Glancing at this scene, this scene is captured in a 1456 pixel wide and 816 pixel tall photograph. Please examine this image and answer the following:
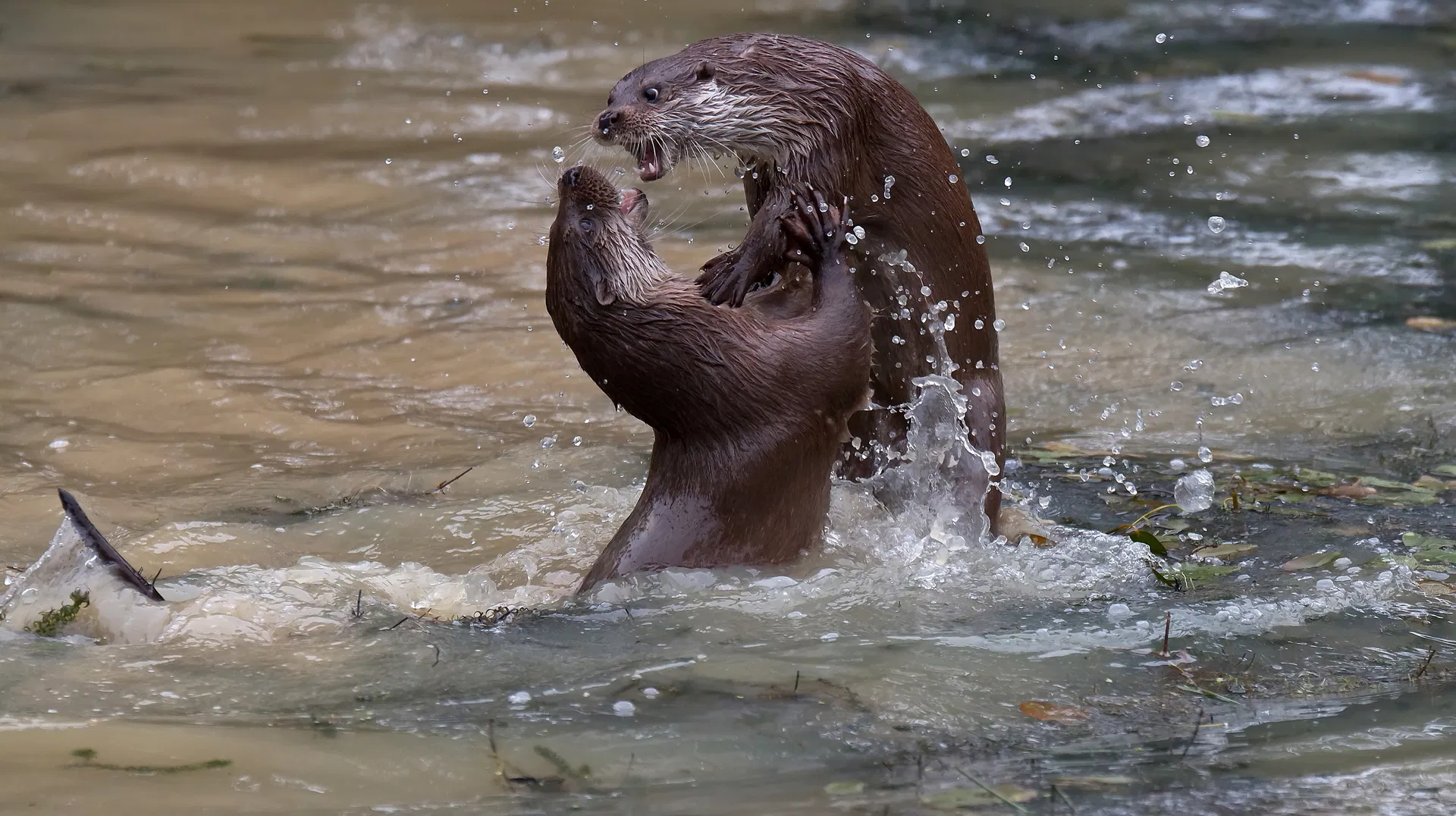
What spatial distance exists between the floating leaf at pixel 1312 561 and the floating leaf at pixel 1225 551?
0.14 meters

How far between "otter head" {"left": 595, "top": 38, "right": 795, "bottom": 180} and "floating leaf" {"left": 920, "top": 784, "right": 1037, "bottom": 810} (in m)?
1.94

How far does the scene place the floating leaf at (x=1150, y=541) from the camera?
12.2ft

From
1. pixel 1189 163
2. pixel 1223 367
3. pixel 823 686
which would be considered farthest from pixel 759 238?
pixel 1189 163

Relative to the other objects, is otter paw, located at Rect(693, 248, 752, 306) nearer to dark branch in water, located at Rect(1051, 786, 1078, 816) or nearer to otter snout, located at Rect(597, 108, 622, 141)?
otter snout, located at Rect(597, 108, 622, 141)

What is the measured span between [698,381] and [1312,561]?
4.85ft

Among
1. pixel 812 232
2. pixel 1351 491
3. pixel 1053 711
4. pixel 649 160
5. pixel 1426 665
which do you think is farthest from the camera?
pixel 1351 491

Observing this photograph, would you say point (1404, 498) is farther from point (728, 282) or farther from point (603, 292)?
point (603, 292)

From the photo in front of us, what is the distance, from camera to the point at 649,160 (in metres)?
3.98

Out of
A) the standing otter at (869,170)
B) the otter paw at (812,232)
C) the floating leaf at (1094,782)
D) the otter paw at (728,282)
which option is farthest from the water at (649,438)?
the otter paw at (728,282)

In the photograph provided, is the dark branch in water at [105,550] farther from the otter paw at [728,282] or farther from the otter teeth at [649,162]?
the otter teeth at [649,162]

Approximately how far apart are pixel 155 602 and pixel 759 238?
1.48 metres

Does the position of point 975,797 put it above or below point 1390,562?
above

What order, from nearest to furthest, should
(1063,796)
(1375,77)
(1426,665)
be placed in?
(1063,796) → (1426,665) → (1375,77)

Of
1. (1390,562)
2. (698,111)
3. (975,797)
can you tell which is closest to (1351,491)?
(1390,562)
